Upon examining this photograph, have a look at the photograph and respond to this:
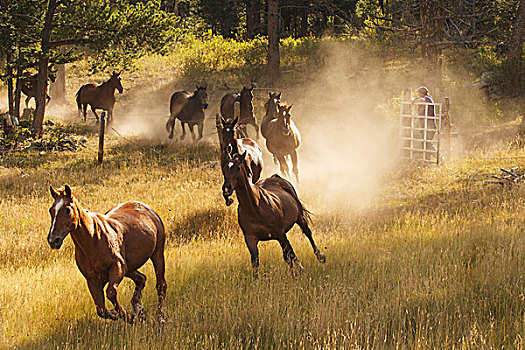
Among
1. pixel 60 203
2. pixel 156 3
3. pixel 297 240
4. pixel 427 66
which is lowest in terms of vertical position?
pixel 297 240

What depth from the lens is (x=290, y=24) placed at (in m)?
52.3

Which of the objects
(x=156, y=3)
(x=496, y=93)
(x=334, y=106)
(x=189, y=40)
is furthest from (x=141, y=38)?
(x=189, y=40)

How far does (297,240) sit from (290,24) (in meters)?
44.7

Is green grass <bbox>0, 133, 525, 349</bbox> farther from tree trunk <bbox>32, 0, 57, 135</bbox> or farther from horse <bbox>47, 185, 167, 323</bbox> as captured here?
tree trunk <bbox>32, 0, 57, 135</bbox>

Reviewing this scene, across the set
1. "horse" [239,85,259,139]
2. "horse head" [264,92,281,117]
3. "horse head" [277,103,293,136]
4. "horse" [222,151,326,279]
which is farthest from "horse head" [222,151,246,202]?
"horse" [239,85,259,139]

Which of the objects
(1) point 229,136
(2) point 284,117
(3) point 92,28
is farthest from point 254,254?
(3) point 92,28

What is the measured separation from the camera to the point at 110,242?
5688mm

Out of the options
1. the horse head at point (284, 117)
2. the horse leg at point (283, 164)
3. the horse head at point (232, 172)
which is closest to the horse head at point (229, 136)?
the horse head at point (232, 172)

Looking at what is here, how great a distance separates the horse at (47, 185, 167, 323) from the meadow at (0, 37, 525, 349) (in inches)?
17.6

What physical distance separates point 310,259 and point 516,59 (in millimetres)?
21935

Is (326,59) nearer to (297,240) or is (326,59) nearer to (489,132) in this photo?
(489,132)

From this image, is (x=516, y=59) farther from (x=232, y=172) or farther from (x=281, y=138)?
(x=232, y=172)

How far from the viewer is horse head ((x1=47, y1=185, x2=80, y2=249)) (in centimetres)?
506

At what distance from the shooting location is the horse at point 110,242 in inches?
205
